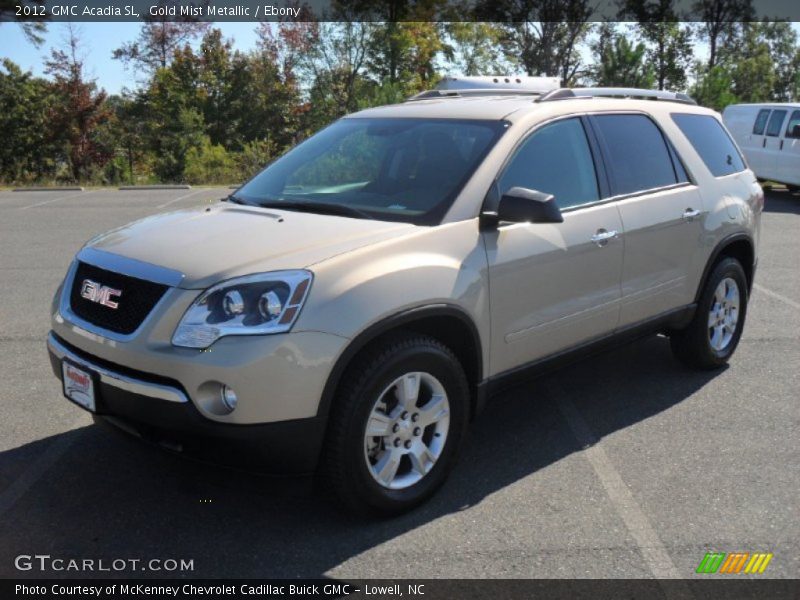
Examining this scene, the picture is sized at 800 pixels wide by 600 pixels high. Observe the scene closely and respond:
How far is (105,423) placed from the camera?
3.54 metres

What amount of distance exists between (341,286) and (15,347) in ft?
12.5

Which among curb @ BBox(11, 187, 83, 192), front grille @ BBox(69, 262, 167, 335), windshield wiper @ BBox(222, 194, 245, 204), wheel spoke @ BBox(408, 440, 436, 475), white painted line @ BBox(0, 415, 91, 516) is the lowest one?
curb @ BBox(11, 187, 83, 192)

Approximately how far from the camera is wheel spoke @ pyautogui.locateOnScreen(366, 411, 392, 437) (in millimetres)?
3402

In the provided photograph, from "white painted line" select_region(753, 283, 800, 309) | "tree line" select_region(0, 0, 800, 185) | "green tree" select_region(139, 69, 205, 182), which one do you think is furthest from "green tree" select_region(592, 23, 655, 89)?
"white painted line" select_region(753, 283, 800, 309)

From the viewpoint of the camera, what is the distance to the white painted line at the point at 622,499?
325 centimetres

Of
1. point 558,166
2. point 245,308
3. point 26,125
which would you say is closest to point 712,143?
point 558,166

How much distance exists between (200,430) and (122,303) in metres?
0.68

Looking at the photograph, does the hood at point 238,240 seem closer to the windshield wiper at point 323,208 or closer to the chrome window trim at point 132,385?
the windshield wiper at point 323,208

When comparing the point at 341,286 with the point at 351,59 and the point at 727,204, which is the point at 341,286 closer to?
the point at 727,204

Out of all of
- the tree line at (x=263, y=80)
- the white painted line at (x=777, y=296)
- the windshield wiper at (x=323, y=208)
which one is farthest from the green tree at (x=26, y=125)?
the windshield wiper at (x=323, y=208)

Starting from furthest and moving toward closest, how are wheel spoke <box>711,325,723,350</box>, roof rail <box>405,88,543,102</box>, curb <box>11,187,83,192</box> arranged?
curb <box>11,187,83,192</box>
wheel spoke <box>711,325,723,350</box>
roof rail <box>405,88,543,102</box>

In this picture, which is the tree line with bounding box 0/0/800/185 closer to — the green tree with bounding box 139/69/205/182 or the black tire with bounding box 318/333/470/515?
the green tree with bounding box 139/69/205/182

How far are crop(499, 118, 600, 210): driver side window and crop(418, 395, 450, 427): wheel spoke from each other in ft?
3.55

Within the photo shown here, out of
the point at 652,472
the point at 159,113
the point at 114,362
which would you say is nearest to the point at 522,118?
the point at 652,472
